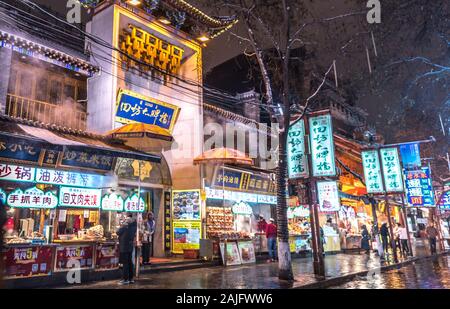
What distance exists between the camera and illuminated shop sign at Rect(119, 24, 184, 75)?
599 inches

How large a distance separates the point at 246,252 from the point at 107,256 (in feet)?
23.7

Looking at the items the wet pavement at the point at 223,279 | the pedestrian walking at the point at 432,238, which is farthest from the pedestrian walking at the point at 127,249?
the pedestrian walking at the point at 432,238

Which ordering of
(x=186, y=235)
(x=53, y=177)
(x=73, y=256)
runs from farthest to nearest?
(x=186, y=235), (x=53, y=177), (x=73, y=256)

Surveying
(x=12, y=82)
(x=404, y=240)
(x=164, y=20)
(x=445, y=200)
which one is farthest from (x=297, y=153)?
(x=445, y=200)

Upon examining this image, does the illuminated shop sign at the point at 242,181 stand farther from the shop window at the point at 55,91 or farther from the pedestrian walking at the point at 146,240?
the shop window at the point at 55,91

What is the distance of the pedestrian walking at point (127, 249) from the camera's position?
10461 mm

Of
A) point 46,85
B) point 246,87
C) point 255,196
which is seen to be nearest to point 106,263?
point 46,85

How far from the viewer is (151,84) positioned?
1647 cm

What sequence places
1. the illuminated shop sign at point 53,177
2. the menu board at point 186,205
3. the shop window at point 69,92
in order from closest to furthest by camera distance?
the illuminated shop sign at point 53,177 → the shop window at point 69,92 → the menu board at point 186,205

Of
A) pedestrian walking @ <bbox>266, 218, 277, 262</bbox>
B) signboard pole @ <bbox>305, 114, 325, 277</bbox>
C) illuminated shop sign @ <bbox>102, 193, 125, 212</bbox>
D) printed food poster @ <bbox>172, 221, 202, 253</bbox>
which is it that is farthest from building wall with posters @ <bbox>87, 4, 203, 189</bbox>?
signboard pole @ <bbox>305, 114, 325, 277</bbox>

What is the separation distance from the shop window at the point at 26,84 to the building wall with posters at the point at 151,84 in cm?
250

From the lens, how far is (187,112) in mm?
17562

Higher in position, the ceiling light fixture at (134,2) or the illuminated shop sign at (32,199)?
the ceiling light fixture at (134,2)

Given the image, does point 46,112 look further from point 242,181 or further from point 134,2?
point 242,181
